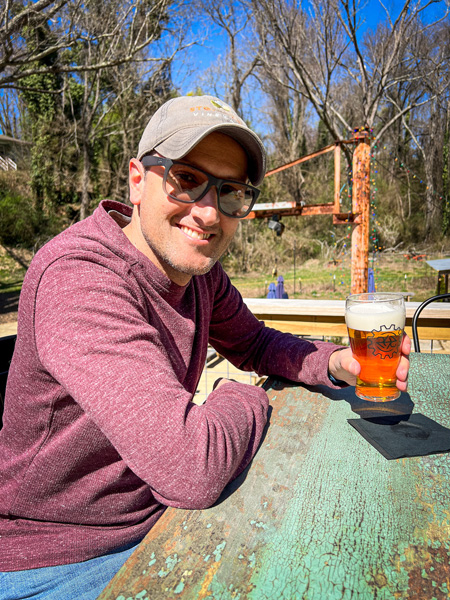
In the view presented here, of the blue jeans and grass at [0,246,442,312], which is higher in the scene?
the blue jeans

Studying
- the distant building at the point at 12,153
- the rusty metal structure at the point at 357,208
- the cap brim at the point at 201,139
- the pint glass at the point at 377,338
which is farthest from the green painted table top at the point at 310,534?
the distant building at the point at 12,153

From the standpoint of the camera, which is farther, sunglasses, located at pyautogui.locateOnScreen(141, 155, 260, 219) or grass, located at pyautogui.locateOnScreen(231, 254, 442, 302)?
grass, located at pyautogui.locateOnScreen(231, 254, 442, 302)

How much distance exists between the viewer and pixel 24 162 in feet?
59.5

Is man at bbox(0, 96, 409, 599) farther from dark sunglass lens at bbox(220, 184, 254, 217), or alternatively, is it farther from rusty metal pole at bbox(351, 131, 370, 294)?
rusty metal pole at bbox(351, 131, 370, 294)

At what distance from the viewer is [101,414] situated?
840 mm

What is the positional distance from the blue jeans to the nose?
88cm

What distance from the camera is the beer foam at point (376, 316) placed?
1.12m

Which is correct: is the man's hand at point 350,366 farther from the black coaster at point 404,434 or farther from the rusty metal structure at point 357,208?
the rusty metal structure at point 357,208

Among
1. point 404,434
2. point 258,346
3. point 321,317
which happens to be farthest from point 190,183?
point 321,317

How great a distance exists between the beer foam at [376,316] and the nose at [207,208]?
46cm

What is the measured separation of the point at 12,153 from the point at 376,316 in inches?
A: 878

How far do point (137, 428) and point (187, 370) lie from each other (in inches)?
20.1

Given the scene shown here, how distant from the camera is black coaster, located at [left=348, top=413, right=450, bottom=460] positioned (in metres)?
1.03

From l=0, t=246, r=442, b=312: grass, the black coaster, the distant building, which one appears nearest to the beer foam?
the black coaster
